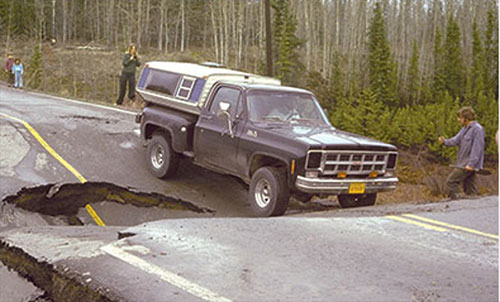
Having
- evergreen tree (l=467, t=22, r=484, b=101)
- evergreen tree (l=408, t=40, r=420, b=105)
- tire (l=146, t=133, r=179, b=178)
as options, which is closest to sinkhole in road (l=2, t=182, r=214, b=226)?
tire (l=146, t=133, r=179, b=178)

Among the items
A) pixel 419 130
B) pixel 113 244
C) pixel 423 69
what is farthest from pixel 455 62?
pixel 113 244

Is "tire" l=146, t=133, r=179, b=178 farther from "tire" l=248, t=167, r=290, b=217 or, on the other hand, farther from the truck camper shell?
"tire" l=248, t=167, r=290, b=217

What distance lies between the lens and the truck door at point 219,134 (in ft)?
33.0

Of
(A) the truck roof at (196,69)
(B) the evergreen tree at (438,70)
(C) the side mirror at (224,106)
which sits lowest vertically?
(B) the evergreen tree at (438,70)

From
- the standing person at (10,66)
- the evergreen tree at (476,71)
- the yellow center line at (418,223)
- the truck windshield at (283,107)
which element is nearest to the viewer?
the yellow center line at (418,223)

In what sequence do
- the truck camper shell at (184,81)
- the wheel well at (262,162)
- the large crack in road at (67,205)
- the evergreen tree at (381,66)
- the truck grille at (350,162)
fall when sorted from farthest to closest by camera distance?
the evergreen tree at (381,66) → the truck camper shell at (184,81) → the wheel well at (262,162) → the truck grille at (350,162) → the large crack in road at (67,205)

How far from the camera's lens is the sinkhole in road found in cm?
954

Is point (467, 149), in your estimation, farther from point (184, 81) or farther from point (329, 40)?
point (329, 40)

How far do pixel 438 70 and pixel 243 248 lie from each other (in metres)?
72.8

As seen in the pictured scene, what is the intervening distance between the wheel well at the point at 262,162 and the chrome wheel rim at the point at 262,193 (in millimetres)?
383

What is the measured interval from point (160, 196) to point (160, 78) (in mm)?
2575

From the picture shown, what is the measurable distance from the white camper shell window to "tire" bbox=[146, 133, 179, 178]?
91 centimetres

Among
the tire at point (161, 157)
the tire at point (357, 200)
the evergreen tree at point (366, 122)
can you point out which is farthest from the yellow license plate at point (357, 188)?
the evergreen tree at point (366, 122)

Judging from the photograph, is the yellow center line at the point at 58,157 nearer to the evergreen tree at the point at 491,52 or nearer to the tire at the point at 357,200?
the tire at the point at 357,200
